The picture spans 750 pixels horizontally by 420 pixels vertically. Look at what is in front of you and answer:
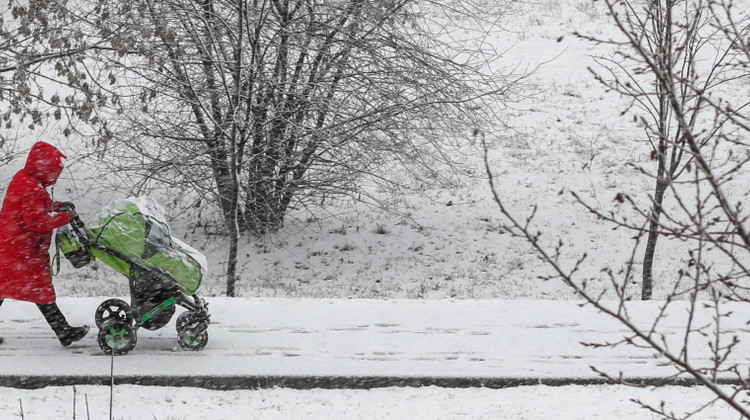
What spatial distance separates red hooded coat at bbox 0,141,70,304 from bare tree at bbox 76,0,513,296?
2.79 metres

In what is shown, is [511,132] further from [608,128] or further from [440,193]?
[440,193]

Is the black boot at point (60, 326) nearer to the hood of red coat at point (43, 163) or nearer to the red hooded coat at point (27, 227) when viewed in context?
the red hooded coat at point (27, 227)

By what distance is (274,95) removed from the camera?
29.3 ft

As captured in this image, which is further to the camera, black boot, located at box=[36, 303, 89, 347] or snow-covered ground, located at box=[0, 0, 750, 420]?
black boot, located at box=[36, 303, 89, 347]

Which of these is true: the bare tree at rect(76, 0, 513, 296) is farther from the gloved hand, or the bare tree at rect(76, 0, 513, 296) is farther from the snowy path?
the gloved hand

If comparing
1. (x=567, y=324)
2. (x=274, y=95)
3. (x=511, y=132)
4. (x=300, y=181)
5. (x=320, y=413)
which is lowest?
(x=320, y=413)

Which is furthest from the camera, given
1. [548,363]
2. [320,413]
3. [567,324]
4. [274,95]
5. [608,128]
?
[608,128]

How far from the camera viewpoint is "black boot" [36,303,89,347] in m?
5.18

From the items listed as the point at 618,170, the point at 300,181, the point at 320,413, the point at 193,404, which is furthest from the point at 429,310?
the point at 618,170

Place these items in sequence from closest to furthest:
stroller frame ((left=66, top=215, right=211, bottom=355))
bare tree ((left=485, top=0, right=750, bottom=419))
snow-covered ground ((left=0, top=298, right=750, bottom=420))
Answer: bare tree ((left=485, top=0, right=750, bottom=419)) < snow-covered ground ((left=0, top=298, right=750, bottom=420)) < stroller frame ((left=66, top=215, right=211, bottom=355))

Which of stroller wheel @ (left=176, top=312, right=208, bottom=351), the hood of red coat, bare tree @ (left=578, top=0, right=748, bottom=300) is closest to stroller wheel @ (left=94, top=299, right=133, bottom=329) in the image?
stroller wheel @ (left=176, top=312, right=208, bottom=351)

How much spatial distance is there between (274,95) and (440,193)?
5.39 m

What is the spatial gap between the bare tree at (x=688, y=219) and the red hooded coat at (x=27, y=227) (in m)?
3.36

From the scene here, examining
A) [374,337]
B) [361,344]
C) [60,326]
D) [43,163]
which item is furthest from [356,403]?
[43,163]
